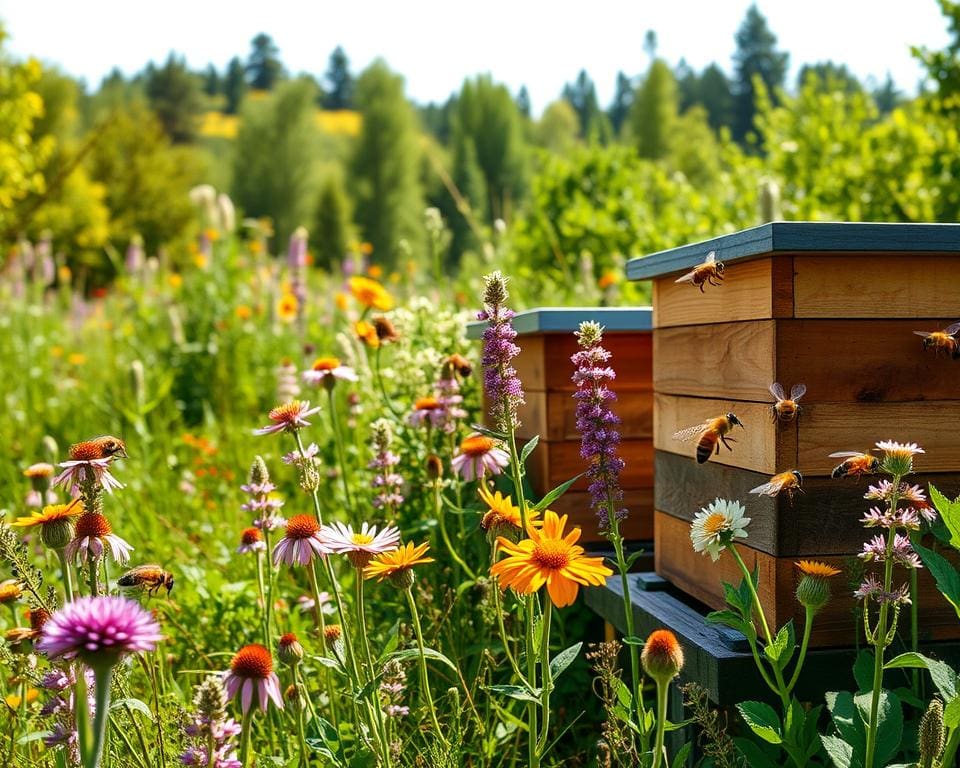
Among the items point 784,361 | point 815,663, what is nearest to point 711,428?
point 784,361

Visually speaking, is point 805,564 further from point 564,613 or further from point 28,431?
point 28,431

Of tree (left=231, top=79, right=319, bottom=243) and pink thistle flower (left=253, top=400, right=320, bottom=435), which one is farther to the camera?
tree (left=231, top=79, right=319, bottom=243)

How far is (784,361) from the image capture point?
1.96 meters

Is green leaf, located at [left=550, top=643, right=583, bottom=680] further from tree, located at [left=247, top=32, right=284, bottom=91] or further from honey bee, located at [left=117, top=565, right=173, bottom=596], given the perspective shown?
tree, located at [left=247, top=32, right=284, bottom=91]

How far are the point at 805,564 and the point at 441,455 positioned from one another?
1525mm

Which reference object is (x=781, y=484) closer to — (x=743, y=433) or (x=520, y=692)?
(x=743, y=433)

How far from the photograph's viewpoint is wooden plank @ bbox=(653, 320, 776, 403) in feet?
6.57

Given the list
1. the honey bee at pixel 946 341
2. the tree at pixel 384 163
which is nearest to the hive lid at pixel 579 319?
the honey bee at pixel 946 341

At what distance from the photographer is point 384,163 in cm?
3738

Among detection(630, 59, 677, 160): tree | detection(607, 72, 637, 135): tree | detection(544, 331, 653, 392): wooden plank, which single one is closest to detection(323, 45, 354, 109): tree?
detection(607, 72, 637, 135): tree

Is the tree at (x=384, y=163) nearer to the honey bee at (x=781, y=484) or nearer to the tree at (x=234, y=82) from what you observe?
the honey bee at (x=781, y=484)

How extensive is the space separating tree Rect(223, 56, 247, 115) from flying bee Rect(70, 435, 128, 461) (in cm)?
10502

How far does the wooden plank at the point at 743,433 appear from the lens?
6.41 ft

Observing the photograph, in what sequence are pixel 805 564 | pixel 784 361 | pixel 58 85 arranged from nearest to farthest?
pixel 805 564
pixel 784 361
pixel 58 85
